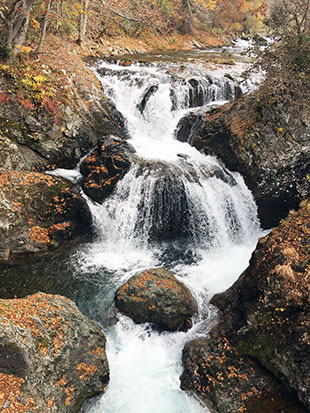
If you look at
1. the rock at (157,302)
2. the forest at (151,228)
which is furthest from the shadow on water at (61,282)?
the rock at (157,302)

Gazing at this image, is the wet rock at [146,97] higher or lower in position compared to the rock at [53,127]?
higher

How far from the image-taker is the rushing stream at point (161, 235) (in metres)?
6.02

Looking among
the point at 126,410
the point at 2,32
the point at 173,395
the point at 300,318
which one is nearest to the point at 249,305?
the point at 300,318

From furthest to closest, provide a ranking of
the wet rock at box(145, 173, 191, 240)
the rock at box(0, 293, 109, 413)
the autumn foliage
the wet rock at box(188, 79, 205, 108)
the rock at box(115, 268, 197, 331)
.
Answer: the wet rock at box(188, 79, 205, 108) → the wet rock at box(145, 173, 191, 240) → the autumn foliage → the rock at box(115, 268, 197, 331) → the rock at box(0, 293, 109, 413)

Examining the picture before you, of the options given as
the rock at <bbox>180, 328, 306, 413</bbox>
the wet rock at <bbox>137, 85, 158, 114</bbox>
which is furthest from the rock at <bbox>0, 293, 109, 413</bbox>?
the wet rock at <bbox>137, 85, 158, 114</bbox>

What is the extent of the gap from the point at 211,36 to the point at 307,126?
1175 inches

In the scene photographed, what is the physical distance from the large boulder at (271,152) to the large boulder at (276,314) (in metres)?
3.79

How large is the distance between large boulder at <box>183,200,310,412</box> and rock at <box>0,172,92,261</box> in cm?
571

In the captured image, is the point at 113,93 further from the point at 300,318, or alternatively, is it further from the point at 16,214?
the point at 300,318

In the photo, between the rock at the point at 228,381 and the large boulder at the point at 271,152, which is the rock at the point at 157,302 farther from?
the large boulder at the point at 271,152

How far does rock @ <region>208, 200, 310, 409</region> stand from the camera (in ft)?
15.8

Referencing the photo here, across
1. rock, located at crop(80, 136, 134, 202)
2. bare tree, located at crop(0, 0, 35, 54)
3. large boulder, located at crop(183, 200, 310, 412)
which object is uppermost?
bare tree, located at crop(0, 0, 35, 54)

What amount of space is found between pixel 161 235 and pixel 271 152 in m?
5.34

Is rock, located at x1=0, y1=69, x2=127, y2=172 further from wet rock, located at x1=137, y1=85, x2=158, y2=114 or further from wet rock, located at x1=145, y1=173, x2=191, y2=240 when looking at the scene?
wet rock, located at x1=145, y1=173, x2=191, y2=240
